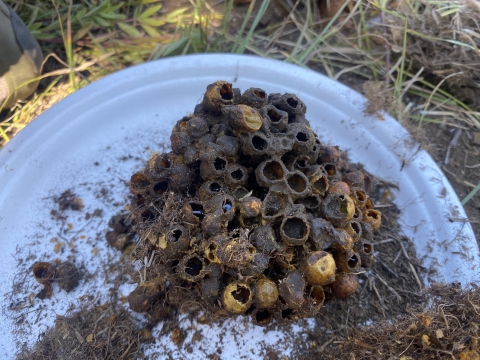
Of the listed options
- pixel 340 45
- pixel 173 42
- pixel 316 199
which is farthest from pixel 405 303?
pixel 173 42

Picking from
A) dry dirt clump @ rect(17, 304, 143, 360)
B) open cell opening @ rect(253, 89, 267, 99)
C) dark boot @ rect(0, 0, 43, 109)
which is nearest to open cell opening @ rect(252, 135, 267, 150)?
open cell opening @ rect(253, 89, 267, 99)

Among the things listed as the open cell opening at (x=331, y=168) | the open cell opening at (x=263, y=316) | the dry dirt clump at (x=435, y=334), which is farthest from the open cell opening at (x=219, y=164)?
the dry dirt clump at (x=435, y=334)

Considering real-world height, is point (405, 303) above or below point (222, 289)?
below

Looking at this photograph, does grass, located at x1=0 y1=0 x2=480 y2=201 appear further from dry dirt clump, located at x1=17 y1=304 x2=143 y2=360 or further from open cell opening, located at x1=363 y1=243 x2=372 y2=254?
dry dirt clump, located at x1=17 y1=304 x2=143 y2=360

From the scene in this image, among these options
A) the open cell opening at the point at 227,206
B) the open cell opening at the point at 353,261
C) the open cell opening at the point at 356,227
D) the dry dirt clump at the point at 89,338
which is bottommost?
the dry dirt clump at the point at 89,338

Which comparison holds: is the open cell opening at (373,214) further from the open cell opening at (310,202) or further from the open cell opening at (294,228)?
the open cell opening at (294,228)

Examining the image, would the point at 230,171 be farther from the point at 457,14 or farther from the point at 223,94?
the point at 457,14
